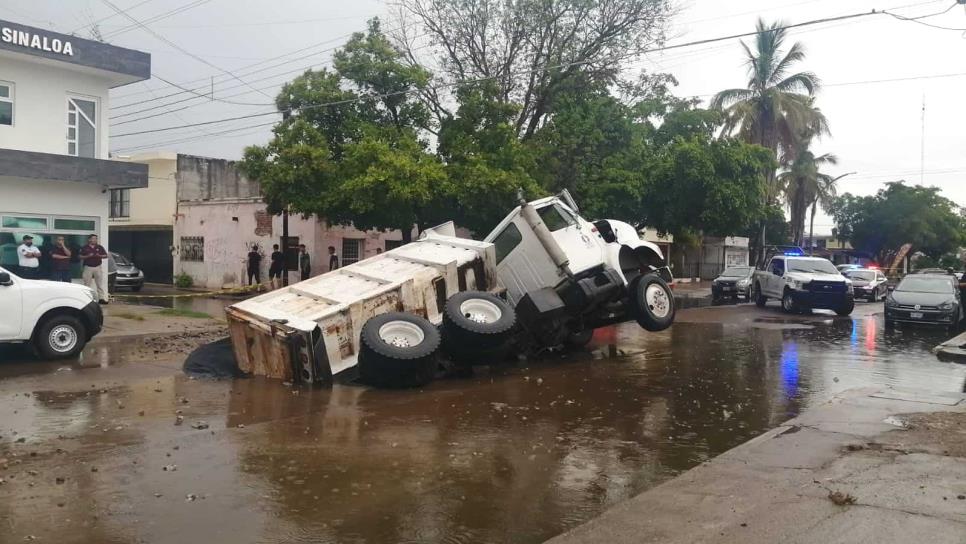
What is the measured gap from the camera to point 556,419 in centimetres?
874

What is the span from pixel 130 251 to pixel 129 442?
1307 inches

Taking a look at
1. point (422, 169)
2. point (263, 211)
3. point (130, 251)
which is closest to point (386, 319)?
point (422, 169)

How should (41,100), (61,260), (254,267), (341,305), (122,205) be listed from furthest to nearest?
(122,205), (254,267), (41,100), (61,260), (341,305)

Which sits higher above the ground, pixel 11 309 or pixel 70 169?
pixel 70 169

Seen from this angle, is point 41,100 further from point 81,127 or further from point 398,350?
point 398,350

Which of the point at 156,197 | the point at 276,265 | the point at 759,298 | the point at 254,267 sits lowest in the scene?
the point at 759,298

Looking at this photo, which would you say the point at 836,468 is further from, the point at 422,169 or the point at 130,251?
the point at 130,251

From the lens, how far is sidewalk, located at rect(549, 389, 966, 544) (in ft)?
16.0

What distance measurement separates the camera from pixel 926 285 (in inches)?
809

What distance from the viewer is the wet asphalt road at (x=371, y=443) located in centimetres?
534

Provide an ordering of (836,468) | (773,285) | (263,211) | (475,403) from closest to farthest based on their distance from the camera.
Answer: (836,468)
(475,403)
(773,285)
(263,211)

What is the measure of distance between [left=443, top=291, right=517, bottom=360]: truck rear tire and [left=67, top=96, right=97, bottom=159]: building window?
13632 millimetres

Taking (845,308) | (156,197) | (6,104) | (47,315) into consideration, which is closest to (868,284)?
(845,308)

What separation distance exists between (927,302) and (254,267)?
2179 centimetres
